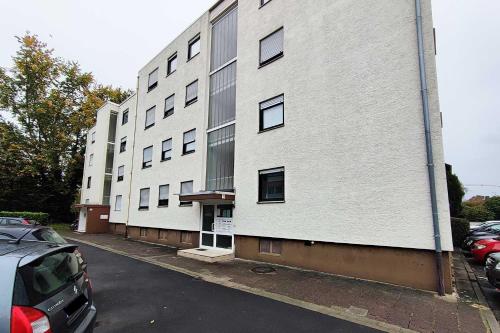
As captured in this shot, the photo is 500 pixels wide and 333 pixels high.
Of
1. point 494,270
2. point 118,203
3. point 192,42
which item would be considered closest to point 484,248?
point 494,270

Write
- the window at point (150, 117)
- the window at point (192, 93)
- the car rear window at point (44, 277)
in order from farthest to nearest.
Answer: the window at point (150, 117)
the window at point (192, 93)
the car rear window at point (44, 277)

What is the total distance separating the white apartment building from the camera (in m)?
7.53

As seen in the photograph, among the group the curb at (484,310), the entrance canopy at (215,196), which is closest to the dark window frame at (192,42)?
the entrance canopy at (215,196)

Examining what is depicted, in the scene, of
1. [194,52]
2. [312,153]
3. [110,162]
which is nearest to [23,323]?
[312,153]

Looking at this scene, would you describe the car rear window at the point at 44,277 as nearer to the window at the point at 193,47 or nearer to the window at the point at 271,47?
the window at the point at 271,47

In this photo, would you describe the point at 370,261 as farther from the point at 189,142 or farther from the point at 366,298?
the point at 189,142

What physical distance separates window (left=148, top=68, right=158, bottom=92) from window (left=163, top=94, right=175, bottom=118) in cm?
269

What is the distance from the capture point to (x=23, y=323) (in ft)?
7.55

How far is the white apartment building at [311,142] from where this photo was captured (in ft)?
24.7

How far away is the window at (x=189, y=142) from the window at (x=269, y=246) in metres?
6.90

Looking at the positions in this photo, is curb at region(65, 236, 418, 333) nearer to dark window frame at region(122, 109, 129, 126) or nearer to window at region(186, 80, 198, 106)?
window at region(186, 80, 198, 106)

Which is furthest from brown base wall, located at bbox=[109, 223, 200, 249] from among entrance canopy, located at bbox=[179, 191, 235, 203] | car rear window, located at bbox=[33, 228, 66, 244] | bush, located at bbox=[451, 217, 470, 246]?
bush, located at bbox=[451, 217, 470, 246]

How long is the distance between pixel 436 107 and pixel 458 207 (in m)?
15.3

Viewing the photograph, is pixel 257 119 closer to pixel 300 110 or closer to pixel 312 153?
pixel 300 110
